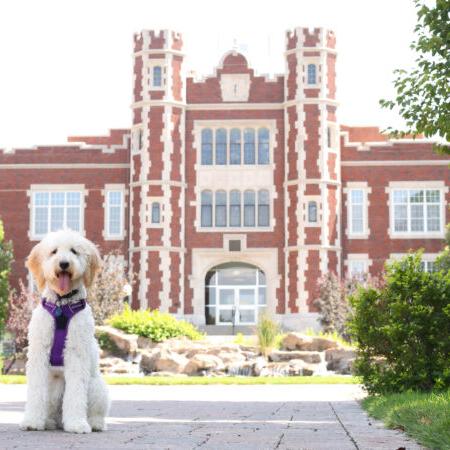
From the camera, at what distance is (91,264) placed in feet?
20.8

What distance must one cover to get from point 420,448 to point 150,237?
2932cm

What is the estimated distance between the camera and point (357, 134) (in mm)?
41125

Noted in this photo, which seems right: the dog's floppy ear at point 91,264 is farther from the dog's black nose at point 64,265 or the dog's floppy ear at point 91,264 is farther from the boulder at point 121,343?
the boulder at point 121,343

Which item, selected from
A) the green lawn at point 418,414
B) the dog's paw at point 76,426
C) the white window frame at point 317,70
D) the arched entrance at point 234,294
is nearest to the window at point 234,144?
the white window frame at point 317,70

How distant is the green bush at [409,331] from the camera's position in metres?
10.4

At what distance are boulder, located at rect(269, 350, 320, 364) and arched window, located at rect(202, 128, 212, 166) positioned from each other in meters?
13.8

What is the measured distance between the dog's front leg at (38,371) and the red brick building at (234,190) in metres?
28.0

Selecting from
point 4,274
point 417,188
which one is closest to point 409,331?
point 4,274

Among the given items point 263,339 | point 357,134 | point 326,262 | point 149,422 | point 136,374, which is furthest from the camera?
point 357,134

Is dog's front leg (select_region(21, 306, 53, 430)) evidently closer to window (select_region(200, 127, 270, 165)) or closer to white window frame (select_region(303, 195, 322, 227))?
white window frame (select_region(303, 195, 322, 227))

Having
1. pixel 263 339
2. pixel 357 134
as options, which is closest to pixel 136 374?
pixel 263 339

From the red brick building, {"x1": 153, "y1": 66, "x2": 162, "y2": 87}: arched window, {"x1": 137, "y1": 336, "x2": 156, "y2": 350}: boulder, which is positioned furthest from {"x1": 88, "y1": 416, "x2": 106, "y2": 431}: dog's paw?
{"x1": 153, "y1": 66, "x2": 162, "y2": 87}: arched window

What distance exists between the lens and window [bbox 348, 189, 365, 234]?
119 feet

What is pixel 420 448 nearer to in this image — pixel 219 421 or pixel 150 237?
pixel 219 421
